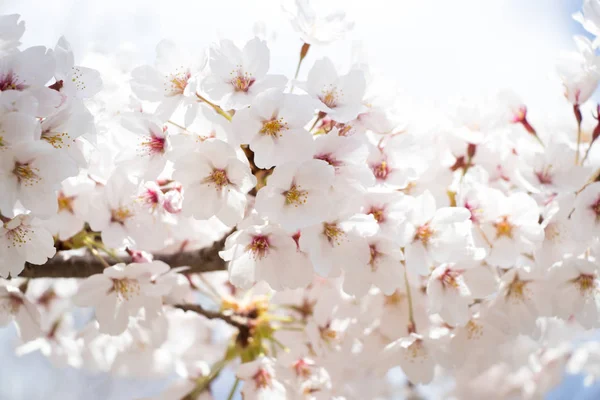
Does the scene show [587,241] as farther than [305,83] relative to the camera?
Yes

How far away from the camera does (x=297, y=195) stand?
123cm

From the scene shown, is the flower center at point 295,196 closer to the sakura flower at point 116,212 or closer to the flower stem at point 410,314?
the sakura flower at point 116,212

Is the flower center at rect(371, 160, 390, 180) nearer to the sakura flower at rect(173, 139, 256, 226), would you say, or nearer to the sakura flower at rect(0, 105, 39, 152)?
the sakura flower at rect(173, 139, 256, 226)

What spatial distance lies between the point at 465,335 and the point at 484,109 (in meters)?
0.66

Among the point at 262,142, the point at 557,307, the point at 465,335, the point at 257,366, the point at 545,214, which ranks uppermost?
the point at 262,142

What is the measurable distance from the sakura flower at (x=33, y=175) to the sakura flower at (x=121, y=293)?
34cm

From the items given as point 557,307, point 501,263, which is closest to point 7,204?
point 501,263

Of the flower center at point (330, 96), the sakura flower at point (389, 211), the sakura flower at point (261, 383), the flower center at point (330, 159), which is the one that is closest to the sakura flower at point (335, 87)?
the flower center at point (330, 96)

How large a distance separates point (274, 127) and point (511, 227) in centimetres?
68

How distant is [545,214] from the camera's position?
1508 millimetres

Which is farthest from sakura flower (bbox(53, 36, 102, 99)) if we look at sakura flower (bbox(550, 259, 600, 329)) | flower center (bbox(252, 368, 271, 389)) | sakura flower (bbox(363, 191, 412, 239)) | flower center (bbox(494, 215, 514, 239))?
sakura flower (bbox(550, 259, 600, 329))

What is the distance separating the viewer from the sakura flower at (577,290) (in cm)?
154

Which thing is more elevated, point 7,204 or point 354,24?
point 354,24

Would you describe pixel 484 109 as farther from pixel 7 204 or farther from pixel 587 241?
pixel 7 204
